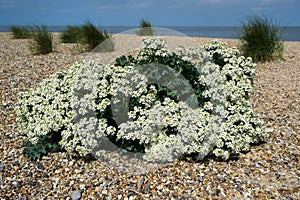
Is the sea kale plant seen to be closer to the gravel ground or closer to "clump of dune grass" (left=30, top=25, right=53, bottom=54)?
the gravel ground

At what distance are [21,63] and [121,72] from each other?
5.89 metres

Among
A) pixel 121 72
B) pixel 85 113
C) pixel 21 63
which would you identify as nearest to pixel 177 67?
pixel 121 72

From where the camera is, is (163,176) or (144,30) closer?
(163,176)

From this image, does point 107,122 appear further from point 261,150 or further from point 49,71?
point 49,71

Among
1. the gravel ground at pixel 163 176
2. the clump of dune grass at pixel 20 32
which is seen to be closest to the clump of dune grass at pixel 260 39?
the gravel ground at pixel 163 176

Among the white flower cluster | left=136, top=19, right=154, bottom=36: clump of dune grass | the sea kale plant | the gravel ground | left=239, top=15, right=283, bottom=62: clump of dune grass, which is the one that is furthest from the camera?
left=136, top=19, right=154, bottom=36: clump of dune grass

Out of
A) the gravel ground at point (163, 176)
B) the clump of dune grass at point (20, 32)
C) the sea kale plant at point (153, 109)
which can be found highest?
the clump of dune grass at point (20, 32)

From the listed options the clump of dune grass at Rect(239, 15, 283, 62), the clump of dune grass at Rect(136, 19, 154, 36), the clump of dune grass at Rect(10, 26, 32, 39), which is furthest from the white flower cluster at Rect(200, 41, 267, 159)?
the clump of dune grass at Rect(10, 26, 32, 39)

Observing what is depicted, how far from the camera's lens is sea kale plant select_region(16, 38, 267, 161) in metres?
3.35

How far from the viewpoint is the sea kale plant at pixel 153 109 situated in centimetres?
335

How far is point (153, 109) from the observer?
338cm

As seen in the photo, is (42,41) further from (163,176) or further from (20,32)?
(163,176)

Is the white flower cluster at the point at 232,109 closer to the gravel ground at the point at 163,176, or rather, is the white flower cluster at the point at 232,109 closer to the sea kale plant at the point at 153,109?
the sea kale plant at the point at 153,109

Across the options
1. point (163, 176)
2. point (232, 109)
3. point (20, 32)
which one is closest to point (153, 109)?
point (163, 176)
